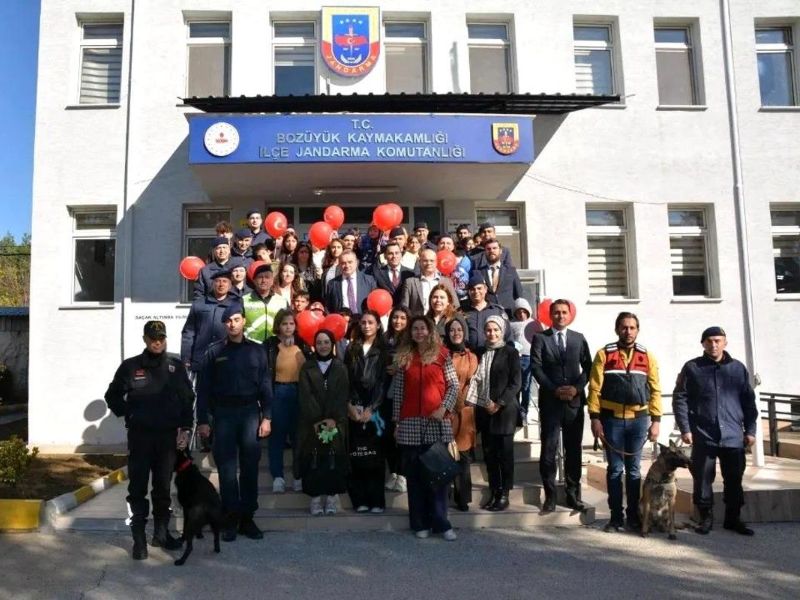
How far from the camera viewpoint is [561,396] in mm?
5402

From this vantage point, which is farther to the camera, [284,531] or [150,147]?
[150,147]

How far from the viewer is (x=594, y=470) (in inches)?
273

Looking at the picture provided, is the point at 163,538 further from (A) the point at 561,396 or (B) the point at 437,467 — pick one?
(A) the point at 561,396

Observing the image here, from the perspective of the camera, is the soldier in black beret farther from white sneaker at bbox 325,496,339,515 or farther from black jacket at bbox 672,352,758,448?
black jacket at bbox 672,352,758,448

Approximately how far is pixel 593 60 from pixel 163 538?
1036 cm

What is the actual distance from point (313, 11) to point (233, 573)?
9.34m

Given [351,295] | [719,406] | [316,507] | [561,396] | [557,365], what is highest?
[351,295]

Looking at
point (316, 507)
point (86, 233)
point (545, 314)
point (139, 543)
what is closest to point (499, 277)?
point (545, 314)

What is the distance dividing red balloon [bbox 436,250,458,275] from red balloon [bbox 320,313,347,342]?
60.4 inches

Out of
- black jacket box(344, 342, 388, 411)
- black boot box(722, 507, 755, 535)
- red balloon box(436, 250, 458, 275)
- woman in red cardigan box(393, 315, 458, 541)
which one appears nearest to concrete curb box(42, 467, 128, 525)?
black jacket box(344, 342, 388, 411)

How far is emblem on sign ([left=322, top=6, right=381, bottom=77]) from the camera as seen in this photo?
10.4 m

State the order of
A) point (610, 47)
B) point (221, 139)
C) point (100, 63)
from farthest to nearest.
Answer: point (610, 47) → point (100, 63) → point (221, 139)

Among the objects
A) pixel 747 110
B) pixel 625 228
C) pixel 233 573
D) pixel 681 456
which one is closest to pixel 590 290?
pixel 625 228

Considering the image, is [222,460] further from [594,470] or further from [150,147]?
[150,147]
